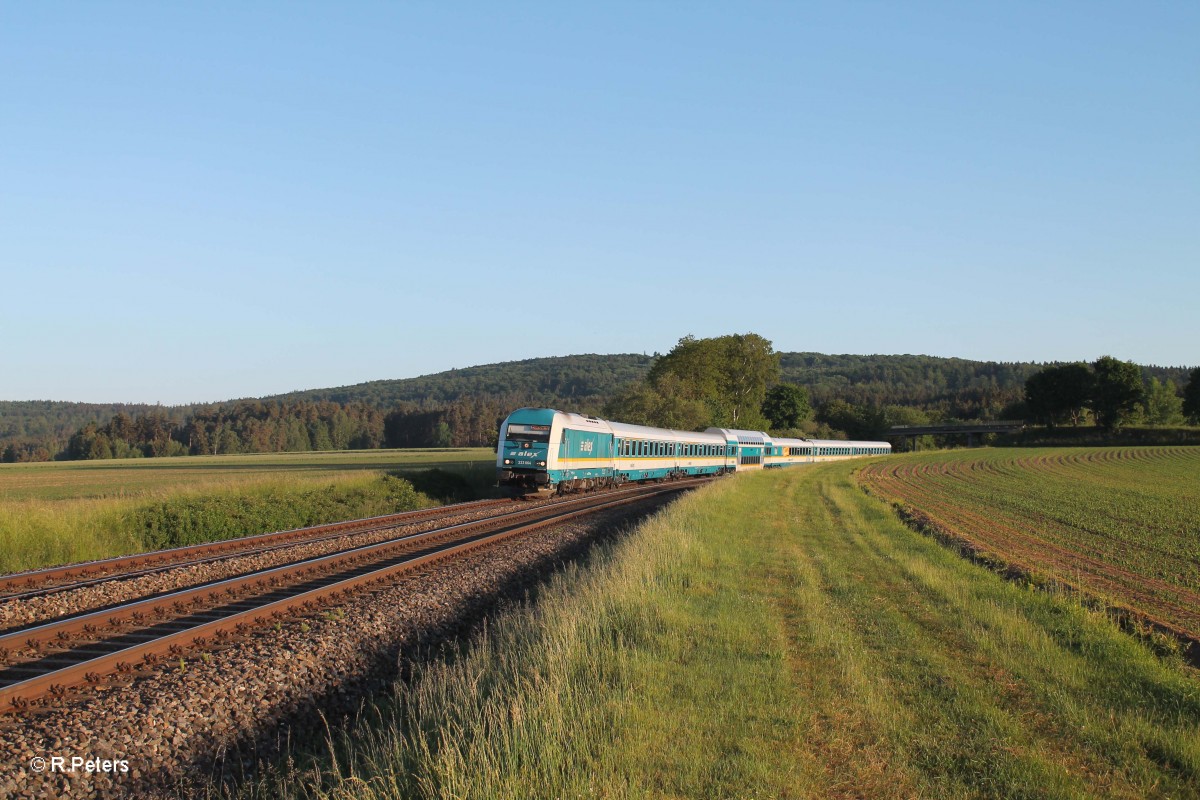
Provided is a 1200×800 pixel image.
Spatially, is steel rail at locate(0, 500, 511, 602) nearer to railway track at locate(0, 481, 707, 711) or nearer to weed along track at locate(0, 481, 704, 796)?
railway track at locate(0, 481, 707, 711)

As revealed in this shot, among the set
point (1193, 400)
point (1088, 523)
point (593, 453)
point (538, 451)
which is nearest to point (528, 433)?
point (538, 451)

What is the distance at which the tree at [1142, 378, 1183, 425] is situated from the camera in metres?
130

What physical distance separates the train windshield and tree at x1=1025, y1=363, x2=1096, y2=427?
116 meters

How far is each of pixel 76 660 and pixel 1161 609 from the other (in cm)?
1442

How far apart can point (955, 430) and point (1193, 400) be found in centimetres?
3346

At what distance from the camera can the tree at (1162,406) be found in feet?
427

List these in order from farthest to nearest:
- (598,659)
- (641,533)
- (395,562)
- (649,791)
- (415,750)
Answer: (641,533) < (395,562) < (598,659) < (415,750) < (649,791)

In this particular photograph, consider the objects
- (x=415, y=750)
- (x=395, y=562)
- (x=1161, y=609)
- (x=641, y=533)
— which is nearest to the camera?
(x=415, y=750)

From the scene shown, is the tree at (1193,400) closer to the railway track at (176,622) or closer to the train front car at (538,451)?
the train front car at (538,451)

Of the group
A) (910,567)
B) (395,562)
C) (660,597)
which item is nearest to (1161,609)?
(910,567)

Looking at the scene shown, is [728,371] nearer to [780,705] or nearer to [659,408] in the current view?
[659,408]

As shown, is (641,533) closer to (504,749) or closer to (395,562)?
(395,562)

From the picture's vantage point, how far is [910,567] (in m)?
14.2

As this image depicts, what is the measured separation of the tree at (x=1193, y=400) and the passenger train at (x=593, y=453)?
296 ft
